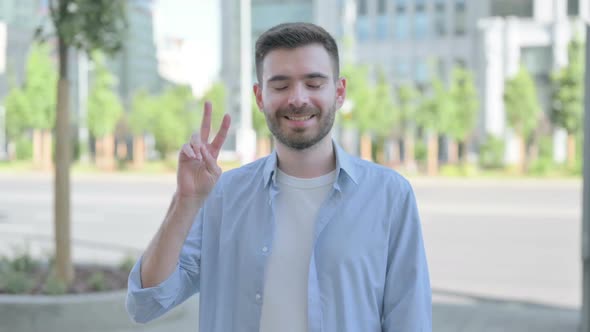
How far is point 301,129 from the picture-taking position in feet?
6.58

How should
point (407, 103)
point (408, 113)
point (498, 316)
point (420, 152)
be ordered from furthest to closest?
1. point (420, 152)
2. point (407, 103)
3. point (408, 113)
4. point (498, 316)

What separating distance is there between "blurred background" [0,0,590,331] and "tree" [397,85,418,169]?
101 mm

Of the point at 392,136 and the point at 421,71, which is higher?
the point at 421,71

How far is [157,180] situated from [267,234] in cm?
2933

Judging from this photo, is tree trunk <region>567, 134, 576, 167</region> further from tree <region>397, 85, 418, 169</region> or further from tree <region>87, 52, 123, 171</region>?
tree <region>87, 52, 123, 171</region>

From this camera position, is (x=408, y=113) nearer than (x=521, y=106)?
No

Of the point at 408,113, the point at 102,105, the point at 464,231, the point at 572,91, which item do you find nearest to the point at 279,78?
the point at 464,231

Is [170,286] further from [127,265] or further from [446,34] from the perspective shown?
[446,34]

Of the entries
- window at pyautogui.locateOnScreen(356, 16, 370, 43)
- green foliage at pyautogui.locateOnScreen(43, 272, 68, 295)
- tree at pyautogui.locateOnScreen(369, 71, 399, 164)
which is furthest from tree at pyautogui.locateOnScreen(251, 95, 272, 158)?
green foliage at pyautogui.locateOnScreen(43, 272, 68, 295)

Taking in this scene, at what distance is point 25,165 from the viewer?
40.2 meters

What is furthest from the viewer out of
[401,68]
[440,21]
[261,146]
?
[401,68]

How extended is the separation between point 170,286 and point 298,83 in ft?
2.13

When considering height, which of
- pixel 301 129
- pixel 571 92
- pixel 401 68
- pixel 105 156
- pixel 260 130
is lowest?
pixel 105 156

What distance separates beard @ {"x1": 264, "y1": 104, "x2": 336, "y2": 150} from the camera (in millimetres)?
2002
